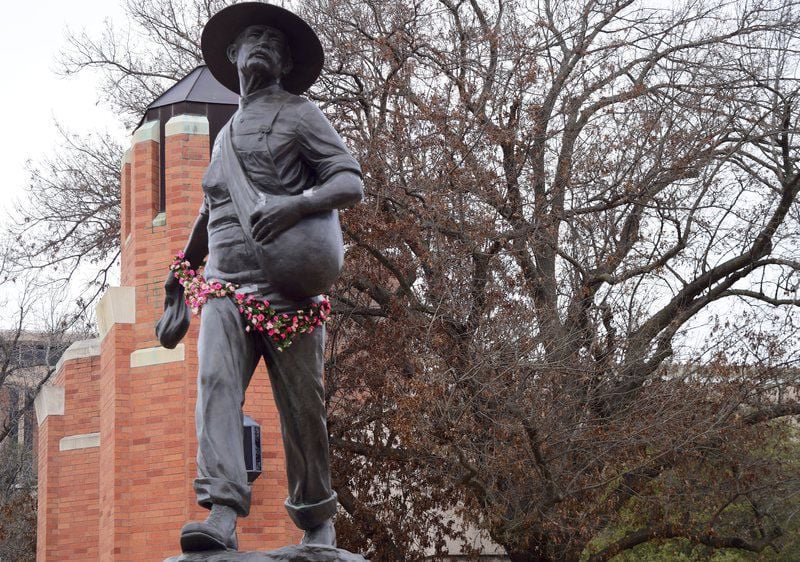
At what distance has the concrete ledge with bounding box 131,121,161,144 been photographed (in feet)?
56.6

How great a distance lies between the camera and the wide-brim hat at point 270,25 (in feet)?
21.4

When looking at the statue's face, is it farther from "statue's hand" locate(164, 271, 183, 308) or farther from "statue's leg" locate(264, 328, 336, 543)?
"statue's leg" locate(264, 328, 336, 543)

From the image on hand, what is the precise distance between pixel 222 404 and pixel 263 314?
19.0 inches

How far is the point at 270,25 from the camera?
21.6ft

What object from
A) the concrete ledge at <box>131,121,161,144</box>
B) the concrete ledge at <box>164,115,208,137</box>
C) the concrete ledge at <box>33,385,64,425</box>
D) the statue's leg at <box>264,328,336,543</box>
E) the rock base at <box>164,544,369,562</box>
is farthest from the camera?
the concrete ledge at <box>33,385,64,425</box>

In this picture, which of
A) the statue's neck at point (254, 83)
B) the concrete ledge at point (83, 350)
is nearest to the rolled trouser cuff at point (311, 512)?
the statue's neck at point (254, 83)

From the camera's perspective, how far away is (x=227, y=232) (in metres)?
6.34

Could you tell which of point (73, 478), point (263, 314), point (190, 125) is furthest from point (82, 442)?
point (263, 314)

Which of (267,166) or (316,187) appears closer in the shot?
(316,187)

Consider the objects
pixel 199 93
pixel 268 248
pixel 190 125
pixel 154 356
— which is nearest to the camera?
pixel 268 248

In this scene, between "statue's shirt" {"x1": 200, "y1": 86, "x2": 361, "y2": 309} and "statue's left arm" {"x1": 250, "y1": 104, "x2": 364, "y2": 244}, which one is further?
"statue's shirt" {"x1": 200, "y1": 86, "x2": 361, "y2": 309}

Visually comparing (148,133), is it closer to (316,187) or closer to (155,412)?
(155,412)

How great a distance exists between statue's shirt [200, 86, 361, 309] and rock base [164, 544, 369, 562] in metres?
1.17

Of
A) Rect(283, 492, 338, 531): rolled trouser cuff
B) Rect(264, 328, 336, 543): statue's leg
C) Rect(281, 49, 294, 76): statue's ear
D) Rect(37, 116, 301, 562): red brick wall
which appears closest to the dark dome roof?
Rect(37, 116, 301, 562): red brick wall
